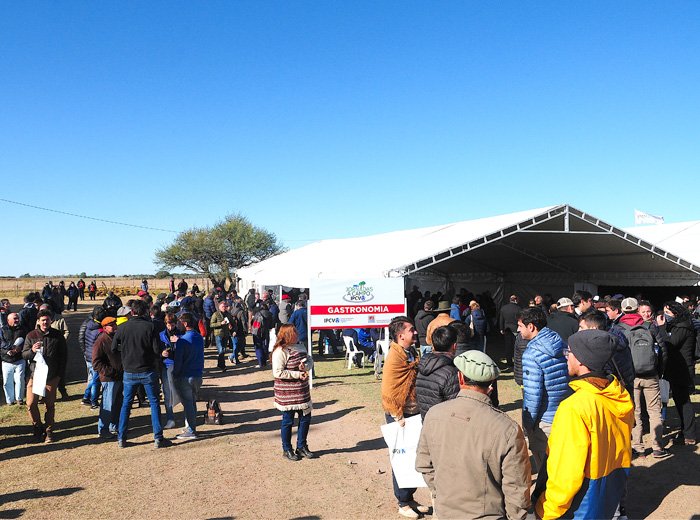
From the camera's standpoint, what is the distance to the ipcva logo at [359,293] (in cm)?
1065

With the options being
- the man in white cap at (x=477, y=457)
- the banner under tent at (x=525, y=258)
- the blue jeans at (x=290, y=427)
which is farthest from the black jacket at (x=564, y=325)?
the man in white cap at (x=477, y=457)

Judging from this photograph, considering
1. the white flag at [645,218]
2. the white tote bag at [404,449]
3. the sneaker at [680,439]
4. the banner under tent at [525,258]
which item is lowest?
the sneaker at [680,439]

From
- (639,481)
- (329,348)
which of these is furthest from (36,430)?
A: (329,348)

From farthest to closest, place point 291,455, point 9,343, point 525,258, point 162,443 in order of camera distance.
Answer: point 525,258
point 9,343
point 162,443
point 291,455

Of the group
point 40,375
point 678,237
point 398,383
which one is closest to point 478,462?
point 398,383

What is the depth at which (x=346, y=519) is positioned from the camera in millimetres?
4684

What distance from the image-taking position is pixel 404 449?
437cm

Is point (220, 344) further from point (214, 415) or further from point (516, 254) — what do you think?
point (516, 254)

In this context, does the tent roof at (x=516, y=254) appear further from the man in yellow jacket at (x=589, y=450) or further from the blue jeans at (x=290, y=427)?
the man in yellow jacket at (x=589, y=450)

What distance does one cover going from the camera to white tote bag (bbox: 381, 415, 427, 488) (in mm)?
A: 4352

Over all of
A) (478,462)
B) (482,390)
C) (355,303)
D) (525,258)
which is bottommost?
(478,462)

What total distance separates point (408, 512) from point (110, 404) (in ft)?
14.4

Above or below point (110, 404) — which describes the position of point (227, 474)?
below

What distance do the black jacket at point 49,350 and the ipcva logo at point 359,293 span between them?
17.3 feet
